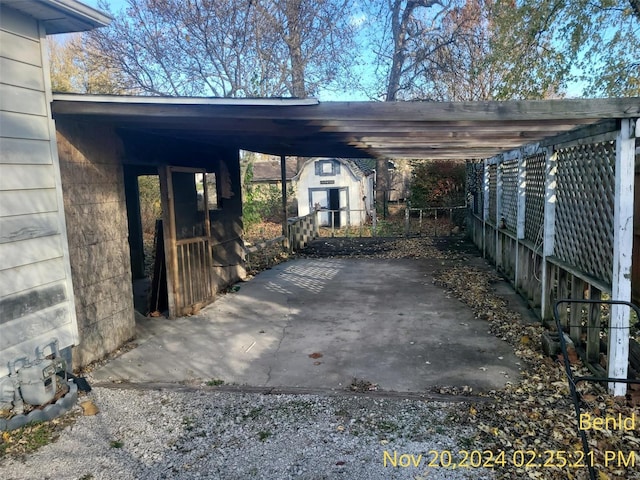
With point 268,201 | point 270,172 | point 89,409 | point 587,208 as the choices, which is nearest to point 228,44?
point 268,201

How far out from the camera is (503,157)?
8188mm

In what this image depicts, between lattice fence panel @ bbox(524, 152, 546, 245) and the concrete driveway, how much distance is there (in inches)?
55.9

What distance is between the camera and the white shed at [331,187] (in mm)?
21047

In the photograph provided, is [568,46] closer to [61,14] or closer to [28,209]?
[61,14]

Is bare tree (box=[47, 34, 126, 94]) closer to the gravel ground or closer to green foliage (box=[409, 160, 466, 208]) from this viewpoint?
green foliage (box=[409, 160, 466, 208])

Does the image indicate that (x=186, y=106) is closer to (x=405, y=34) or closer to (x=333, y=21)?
(x=333, y=21)

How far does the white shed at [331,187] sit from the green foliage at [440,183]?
4104mm

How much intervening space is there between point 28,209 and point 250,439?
2.51m

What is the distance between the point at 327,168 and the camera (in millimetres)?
21234

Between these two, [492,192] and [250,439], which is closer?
[250,439]

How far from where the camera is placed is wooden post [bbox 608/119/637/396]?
3.34 metres

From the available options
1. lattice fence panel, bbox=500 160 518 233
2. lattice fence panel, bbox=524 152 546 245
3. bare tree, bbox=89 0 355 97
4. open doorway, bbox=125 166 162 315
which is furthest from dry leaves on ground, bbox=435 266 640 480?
bare tree, bbox=89 0 355 97

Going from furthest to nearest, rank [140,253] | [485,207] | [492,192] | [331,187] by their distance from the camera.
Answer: [331,187] < [485,207] < [492,192] < [140,253]

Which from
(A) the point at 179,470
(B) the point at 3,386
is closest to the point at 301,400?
(A) the point at 179,470
